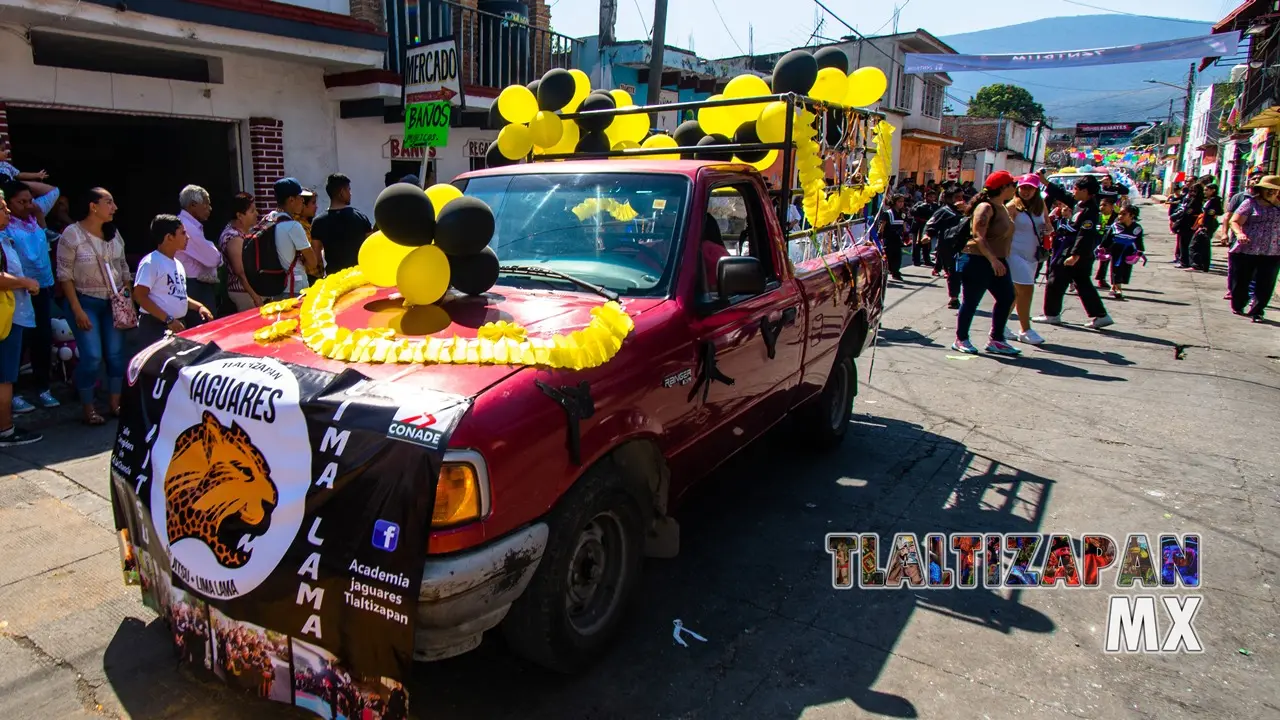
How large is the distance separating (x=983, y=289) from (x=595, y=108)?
504 cm

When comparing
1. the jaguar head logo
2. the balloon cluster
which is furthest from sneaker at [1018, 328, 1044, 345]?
the jaguar head logo

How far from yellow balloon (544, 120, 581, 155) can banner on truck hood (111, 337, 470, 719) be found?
3.08 meters

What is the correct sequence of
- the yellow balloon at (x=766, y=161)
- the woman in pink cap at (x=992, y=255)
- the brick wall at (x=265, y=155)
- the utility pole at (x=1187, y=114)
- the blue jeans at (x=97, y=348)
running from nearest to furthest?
the yellow balloon at (x=766, y=161), the blue jeans at (x=97, y=348), the woman in pink cap at (x=992, y=255), the brick wall at (x=265, y=155), the utility pole at (x=1187, y=114)

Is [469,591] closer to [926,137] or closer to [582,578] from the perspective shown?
[582,578]

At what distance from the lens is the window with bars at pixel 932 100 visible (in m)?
39.0

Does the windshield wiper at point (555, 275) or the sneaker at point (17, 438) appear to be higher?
the windshield wiper at point (555, 275)

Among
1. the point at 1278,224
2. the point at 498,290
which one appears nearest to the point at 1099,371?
the point at 1278,224

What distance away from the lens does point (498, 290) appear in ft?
11.6

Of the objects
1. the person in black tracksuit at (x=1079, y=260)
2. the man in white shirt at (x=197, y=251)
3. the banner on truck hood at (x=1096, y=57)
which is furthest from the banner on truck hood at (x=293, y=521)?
the banner on truck hood at (x=1096, y=57)

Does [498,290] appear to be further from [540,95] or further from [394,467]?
[540,95]

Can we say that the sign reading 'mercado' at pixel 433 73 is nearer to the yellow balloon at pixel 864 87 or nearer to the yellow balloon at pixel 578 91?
the yellow balloon at pixel 578 91

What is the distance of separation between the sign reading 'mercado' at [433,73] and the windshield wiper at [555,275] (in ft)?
14.8

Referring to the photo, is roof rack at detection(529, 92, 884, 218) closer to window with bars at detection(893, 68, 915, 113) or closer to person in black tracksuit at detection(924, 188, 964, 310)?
person in black tracksuit at detection(924, 188, 964, 310)

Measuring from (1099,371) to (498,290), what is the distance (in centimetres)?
695
